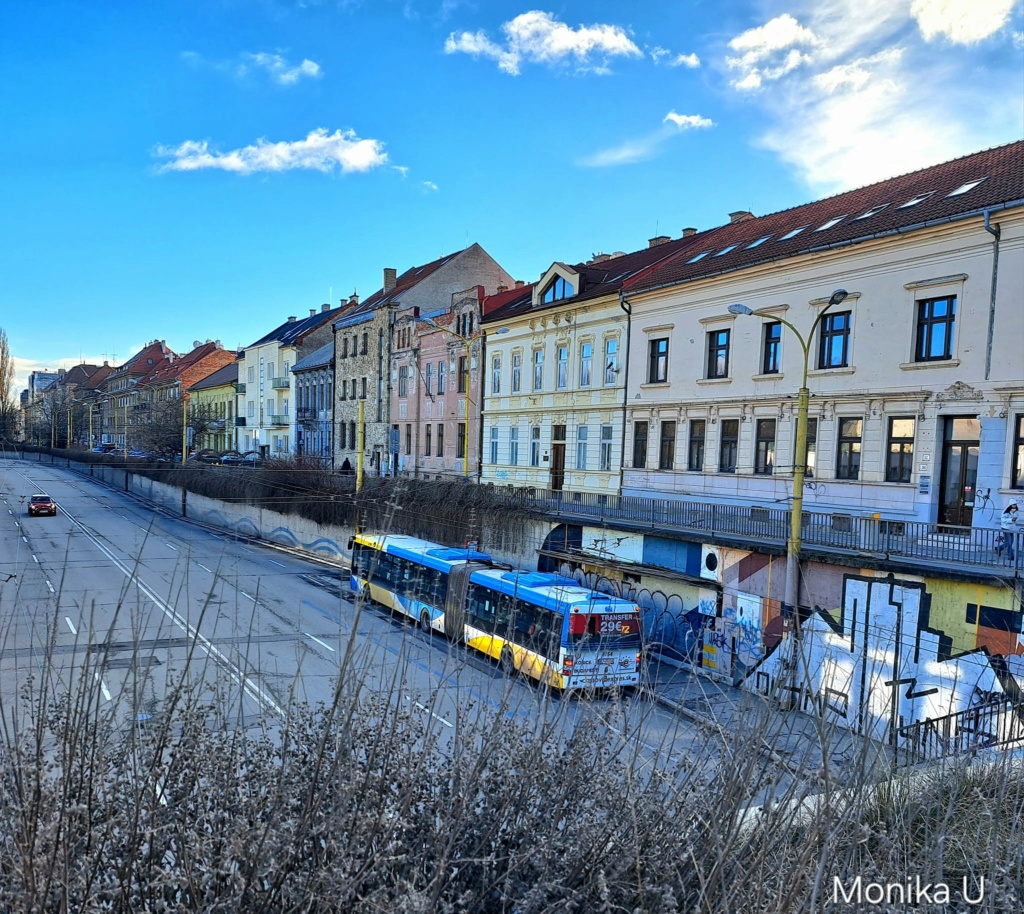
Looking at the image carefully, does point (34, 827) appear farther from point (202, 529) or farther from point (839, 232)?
point (202, 529)

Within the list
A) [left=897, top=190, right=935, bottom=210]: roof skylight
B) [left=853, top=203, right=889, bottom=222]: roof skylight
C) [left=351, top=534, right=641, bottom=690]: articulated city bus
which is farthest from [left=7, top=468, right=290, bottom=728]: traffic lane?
[left=853, top=203, right=889, bottom=222]: roof skylight

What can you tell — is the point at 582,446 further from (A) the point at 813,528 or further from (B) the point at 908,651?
(B) the point at 908,651

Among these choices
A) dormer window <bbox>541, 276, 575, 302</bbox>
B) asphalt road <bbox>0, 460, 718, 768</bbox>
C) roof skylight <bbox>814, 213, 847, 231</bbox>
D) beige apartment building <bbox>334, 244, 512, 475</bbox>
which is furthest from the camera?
beige apartment building <bbox>334, 244, 512, 475</bbox>

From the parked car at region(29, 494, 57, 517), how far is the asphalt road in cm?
57

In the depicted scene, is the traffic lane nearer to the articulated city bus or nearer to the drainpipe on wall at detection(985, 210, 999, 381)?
the articulated city bus

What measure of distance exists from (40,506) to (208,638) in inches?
1628

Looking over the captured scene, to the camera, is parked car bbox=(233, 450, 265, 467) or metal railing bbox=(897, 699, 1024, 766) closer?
metal railing bbox=(897, 699, 1024, 766)

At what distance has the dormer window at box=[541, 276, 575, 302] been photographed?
32250 mm

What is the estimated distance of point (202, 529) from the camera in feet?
141

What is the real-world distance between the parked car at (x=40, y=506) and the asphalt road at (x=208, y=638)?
1.87 ft

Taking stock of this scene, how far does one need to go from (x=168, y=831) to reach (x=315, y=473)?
1459 inches

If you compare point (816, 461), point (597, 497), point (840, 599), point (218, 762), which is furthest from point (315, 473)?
point (218, 762)

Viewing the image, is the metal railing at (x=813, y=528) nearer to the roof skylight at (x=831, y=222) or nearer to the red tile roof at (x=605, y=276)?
the roof skylight at (x=831, y=222)

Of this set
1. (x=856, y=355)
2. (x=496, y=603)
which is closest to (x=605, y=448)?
(x=856, y=355)
